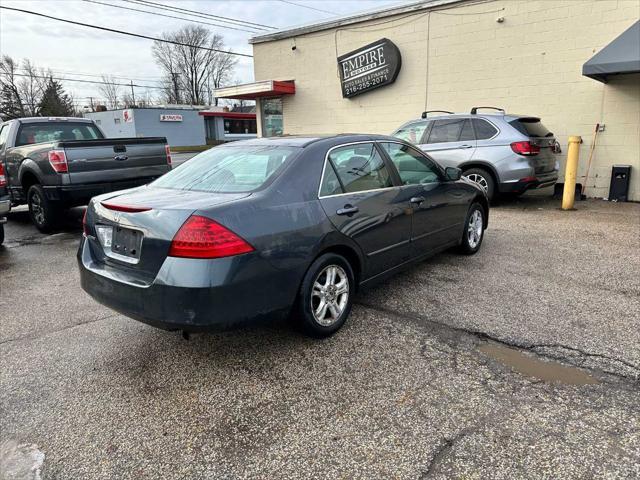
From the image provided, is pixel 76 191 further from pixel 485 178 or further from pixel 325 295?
pixel 485 178

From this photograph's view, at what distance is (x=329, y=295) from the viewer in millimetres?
3504

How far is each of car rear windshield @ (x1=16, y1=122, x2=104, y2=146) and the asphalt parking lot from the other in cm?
472

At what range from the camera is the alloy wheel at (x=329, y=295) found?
135 inches

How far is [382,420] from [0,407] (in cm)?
229

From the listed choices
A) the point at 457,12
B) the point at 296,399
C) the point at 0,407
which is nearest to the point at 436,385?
the point at 296,399

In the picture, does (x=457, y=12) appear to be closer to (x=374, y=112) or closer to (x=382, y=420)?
(x=374, y=112)

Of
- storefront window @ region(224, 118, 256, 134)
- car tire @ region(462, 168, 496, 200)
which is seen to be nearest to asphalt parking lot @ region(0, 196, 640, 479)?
car tire @ region(462, 168, 496, 200)

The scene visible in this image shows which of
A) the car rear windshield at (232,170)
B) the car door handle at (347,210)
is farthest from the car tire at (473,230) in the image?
the car rear windshield at (232,170)

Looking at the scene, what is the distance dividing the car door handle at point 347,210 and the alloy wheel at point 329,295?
410mm

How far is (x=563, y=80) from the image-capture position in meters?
10.2

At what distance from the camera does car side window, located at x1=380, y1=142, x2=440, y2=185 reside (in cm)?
440

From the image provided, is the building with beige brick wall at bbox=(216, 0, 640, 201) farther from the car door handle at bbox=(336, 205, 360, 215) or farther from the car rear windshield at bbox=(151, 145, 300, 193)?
the car rear windshield at bbox=(151, 145, 300, 193)

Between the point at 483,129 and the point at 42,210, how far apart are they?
25.5 feet

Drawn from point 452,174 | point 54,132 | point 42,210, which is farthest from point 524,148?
point 54,132
